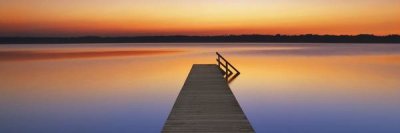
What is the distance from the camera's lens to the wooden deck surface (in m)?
7.64

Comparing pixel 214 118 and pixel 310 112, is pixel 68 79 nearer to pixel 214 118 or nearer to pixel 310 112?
pixel 310 112

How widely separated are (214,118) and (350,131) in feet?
17.3

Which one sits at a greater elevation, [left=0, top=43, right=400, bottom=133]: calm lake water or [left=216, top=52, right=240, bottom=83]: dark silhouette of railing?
[left=216, top=52, right=240, bottom=83]: dark silhouette of railing

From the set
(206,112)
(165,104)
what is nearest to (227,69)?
(165,104)

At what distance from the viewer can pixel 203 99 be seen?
10594 millimetres

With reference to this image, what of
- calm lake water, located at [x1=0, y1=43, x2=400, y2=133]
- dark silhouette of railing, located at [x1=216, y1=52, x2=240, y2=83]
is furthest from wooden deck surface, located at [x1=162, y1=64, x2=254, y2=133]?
dark silhouette of railing, located at [x1=216, y1=52, x2=240, y2=83]

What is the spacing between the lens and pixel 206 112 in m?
8.91

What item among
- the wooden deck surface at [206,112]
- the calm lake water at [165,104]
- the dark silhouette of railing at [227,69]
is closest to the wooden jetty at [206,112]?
the wooden deck surface at [206,112]

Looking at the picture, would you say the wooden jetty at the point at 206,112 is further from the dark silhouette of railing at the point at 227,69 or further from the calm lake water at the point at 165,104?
the dark silhouette of railing at the point at 227,69

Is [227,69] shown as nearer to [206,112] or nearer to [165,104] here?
[165,104]

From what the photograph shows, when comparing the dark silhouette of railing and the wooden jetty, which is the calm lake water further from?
the wooden jetty

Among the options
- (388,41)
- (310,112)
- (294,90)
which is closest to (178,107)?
(310,112)

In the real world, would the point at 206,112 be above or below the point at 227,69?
above

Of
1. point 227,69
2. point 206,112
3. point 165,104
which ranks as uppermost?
Result: point 206,112
